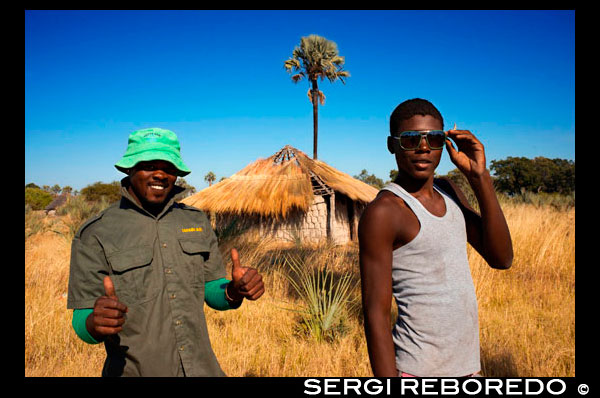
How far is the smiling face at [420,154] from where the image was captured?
4.69 feet

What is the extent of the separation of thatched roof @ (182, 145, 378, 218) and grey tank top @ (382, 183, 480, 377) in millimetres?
9841

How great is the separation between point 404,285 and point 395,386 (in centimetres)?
39

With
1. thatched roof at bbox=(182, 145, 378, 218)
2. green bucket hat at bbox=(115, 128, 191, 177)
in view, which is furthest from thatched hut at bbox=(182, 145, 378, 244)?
green bucket hat at bbox=(115, 128, 191, 177)

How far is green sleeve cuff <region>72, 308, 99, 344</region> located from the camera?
54.6 inches

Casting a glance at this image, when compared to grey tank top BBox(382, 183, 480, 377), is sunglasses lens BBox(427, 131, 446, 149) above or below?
above

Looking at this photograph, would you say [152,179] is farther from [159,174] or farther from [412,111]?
[412,111]

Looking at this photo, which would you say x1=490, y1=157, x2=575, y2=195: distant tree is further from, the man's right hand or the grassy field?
the man's right hand

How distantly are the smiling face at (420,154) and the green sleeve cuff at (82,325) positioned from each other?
146 cm

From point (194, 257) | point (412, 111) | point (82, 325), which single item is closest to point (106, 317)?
point (82, 325)

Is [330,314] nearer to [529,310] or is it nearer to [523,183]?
[529,310]

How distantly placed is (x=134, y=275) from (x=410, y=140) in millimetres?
1369

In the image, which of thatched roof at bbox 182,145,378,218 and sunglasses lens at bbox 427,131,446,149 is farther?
thatched roof at bbox 182,145,378,218

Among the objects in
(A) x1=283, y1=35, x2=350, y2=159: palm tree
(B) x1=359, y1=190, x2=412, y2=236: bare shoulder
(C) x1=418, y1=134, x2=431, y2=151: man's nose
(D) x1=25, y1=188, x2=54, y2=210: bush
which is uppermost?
(A) x1=283, y1=35, x2=350, y2=159: palm tree
